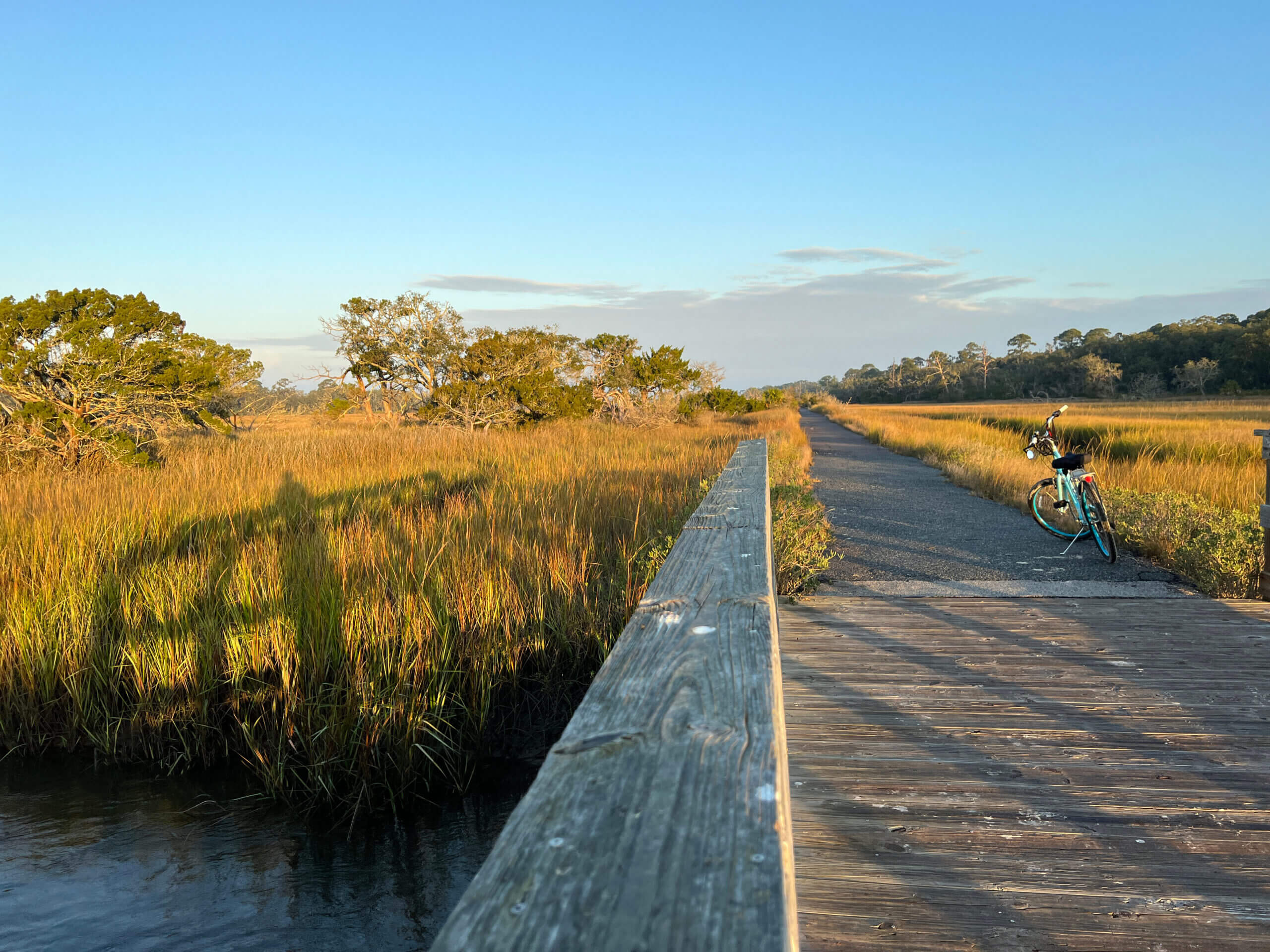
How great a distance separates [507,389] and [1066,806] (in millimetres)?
19939

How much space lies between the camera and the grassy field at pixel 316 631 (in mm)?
3500

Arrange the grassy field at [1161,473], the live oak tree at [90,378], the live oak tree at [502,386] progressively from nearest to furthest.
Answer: the grassy field at [1161,473], the live oak tree at [90,378], the live oak tree at [502,386]

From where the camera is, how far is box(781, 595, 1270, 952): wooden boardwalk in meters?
2.01

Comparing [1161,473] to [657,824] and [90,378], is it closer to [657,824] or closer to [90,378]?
[657,824]

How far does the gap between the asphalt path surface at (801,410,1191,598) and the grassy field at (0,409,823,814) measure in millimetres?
895

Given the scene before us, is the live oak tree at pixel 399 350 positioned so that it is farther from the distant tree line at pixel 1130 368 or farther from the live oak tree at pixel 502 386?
the distant tree line at pixel 1130 368

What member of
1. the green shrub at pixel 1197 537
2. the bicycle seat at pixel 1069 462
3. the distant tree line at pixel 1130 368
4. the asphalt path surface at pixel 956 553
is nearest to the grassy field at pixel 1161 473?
the green shrub at pixel 1197 537

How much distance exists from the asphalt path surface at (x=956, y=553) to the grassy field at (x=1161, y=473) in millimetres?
276

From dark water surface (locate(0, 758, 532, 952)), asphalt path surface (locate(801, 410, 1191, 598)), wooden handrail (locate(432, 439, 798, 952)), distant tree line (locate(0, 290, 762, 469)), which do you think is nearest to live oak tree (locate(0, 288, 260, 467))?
distant tree line (locate(0, 290, 762, 469))

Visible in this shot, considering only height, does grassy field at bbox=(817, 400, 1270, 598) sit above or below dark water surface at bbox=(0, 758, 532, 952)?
above

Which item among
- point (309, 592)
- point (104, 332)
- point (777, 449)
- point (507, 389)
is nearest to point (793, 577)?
point (309, 592)

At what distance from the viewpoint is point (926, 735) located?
3.08m

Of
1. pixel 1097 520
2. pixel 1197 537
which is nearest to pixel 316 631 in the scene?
pixel 1097 520

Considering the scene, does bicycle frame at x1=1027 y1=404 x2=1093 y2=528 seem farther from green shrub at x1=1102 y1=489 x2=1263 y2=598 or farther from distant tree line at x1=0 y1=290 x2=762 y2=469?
distant tree line at x1=0 y1=290 x2=762 y2=469
